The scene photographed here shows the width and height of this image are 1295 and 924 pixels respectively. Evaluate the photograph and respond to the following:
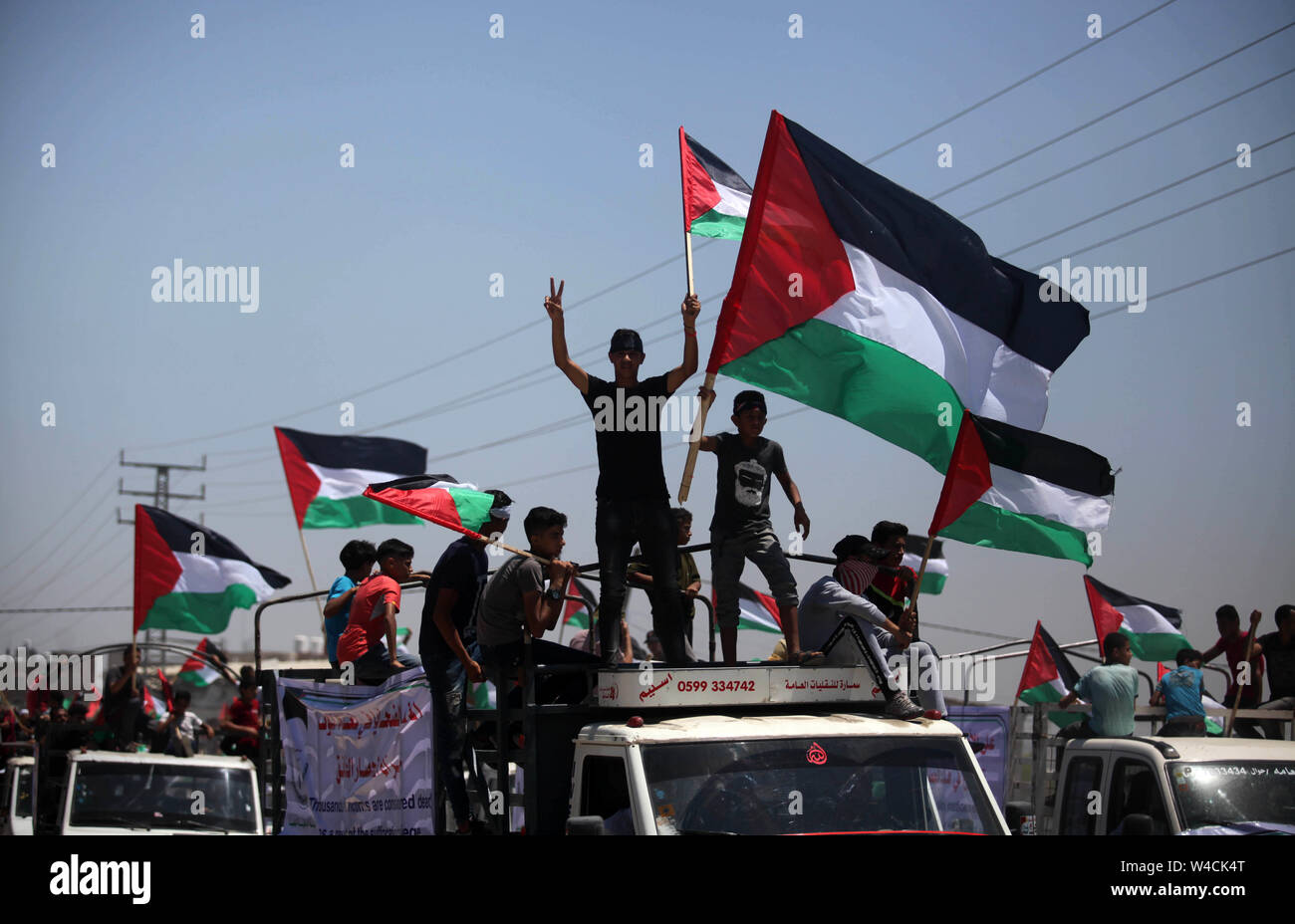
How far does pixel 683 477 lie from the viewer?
810 centimetres

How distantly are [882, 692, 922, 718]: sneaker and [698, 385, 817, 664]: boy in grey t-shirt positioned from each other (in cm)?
146

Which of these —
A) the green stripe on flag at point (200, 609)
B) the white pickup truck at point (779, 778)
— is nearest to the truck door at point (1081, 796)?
the white pickup truck at point (779, 778)

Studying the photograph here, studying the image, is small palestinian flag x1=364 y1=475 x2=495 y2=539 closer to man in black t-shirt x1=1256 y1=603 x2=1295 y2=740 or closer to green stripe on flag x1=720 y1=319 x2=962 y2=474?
green stripe on flag x1=720 y1=319 x2=962 y2=474

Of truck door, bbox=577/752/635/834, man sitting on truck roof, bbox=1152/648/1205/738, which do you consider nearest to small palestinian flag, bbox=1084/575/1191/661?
man sitting on truck roof, bbox=1152/648/1205/738

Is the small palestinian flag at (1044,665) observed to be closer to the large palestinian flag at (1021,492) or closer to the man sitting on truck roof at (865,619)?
the large palestinian flag at (1021,492)

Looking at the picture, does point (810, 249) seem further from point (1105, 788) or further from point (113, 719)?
point (113, 719)

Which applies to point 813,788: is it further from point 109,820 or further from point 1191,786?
point 109,820

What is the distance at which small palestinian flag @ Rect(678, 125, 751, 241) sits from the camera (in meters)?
11.3

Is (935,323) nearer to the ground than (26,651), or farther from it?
farther from it

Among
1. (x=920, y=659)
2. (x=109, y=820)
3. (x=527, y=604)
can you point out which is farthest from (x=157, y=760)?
(x=920, y=659)

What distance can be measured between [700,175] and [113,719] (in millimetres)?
8529

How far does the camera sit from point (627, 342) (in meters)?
8.25
